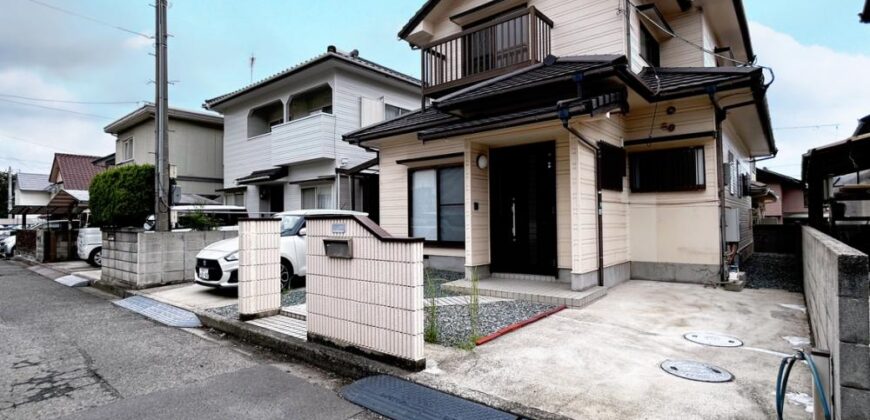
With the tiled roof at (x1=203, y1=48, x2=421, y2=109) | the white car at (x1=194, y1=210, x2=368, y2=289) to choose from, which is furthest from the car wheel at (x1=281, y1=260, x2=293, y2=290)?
the tiled roof at (x1=203, y1=48, x2=421, y2=109)

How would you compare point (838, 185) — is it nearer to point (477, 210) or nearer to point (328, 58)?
point (477, 210)

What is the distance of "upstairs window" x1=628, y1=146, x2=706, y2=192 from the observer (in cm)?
697

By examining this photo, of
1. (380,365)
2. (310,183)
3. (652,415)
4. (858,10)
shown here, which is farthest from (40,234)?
(858,10)

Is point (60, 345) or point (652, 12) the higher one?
point (652, 12)

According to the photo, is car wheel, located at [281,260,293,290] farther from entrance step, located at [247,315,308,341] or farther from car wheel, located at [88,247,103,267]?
car wheel, located at [88,247,103,267]

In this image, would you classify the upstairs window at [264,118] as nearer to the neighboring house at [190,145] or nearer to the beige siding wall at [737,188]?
the neighboring house at [190,145]

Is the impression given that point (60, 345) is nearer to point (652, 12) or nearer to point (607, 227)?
point (607, 227)

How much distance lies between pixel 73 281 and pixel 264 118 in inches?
313

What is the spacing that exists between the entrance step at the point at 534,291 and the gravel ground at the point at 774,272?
3081 millimetres

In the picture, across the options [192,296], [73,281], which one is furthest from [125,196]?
[192,296]

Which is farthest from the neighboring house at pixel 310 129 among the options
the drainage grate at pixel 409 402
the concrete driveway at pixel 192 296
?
the drainage grate at pixel 409 402

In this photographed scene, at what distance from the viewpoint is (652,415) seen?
2.66 m

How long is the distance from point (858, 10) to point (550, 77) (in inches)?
185

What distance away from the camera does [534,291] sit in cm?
610
